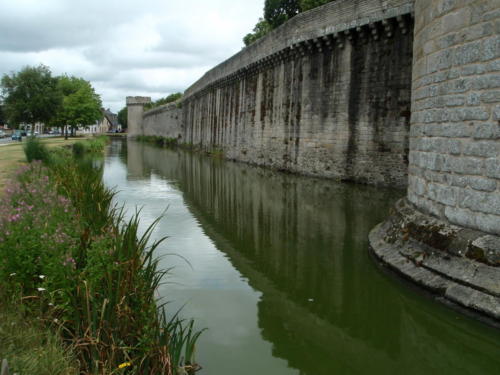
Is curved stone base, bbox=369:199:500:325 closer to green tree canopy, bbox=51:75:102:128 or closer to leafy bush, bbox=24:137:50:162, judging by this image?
leafy bush, bbox=24:137:50:162

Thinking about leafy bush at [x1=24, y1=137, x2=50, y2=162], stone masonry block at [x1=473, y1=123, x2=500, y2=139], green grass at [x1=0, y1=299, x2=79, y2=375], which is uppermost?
stone masonry block at [x1=473, y1=123, x2=500, y2=139]

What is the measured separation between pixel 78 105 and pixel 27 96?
13034 millimetres

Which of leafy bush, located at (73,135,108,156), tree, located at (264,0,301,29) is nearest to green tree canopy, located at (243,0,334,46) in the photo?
tree, located at (264,0,301,29)

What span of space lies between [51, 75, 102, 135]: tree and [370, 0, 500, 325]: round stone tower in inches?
1748

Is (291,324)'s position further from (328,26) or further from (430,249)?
(328,26)

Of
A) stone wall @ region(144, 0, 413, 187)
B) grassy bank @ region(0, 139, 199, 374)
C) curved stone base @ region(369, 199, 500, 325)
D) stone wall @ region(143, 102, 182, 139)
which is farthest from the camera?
stone wall @ region(143, 102, 182, 139)

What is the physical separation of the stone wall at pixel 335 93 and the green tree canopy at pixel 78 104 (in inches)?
1163

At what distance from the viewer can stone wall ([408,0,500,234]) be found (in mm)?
4633

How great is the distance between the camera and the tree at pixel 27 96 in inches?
1347

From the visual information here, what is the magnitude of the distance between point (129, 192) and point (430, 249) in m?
9.11

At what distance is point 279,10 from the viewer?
123 feet

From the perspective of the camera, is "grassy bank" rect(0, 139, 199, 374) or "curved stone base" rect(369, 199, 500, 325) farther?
"curved stone base" rect(369, 199, 500, 325)

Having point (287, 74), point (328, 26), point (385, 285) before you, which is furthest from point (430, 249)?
point (287, 74)

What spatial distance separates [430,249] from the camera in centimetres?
512
